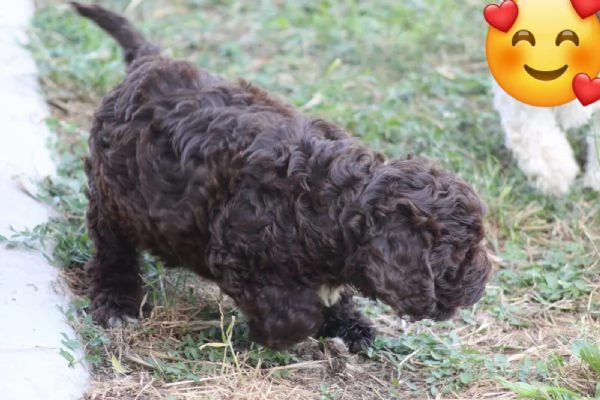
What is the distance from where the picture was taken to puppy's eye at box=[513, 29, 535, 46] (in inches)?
173

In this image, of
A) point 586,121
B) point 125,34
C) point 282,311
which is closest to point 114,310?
point 282,311

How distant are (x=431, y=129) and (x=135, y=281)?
2.38 m

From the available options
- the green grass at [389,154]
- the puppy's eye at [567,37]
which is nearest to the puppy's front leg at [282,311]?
the green grass at [389,154]

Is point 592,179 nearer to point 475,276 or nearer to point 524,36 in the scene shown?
point 524,36

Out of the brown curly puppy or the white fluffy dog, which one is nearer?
the brown curly puppy

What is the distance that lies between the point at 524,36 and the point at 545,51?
11 centimetres

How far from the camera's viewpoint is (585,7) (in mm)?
4309

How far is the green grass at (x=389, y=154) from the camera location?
4.32 metres

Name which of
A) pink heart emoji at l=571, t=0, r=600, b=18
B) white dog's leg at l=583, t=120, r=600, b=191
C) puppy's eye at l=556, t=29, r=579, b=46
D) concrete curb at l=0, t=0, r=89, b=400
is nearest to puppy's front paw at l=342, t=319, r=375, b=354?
concrete curb at l=0, t=0, r=89, b=400

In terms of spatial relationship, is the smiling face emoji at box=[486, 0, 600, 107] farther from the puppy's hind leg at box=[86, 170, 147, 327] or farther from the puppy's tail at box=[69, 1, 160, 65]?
the puppy's hind leg at box=[86, 170, 147, 327]

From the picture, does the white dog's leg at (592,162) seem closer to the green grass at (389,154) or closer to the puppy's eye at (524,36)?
the green grass at (389,154)

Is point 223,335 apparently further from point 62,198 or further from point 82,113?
point 82,113

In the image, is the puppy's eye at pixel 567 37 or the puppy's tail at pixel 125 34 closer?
the puppy's eye at pixel 567 37

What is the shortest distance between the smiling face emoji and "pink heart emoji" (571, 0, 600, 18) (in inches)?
1.2
